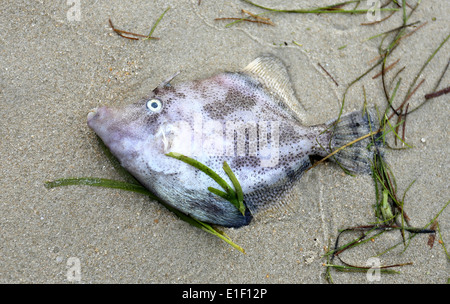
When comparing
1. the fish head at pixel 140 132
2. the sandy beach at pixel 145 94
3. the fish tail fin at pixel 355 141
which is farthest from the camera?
the fish tail fin at pixel 355 141

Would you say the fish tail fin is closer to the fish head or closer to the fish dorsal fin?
the fish dorsal fin

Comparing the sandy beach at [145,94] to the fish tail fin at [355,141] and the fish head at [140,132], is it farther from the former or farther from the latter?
the fish head at [140,132]

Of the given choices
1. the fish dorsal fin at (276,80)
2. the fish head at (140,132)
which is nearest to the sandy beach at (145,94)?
the fish dorsal fin at (276,80)

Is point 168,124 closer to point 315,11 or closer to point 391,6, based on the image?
point 315,11

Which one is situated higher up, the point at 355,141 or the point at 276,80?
the point at 276,80

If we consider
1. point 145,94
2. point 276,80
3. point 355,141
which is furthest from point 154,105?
point 355,141

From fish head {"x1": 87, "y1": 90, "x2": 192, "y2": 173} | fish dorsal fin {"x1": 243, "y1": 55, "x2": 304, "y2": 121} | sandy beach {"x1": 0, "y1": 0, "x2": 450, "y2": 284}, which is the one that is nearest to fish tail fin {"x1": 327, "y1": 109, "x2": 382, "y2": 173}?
sandy beach {"x1": 0, "y1": 0, "x2": 450, "y2": 284}

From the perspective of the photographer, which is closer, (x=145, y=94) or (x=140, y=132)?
(x=140, y=132)

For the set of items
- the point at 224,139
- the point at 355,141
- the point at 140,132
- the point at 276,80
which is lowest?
the point at 140,132

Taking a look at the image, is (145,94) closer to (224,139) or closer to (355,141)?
(224,139)
